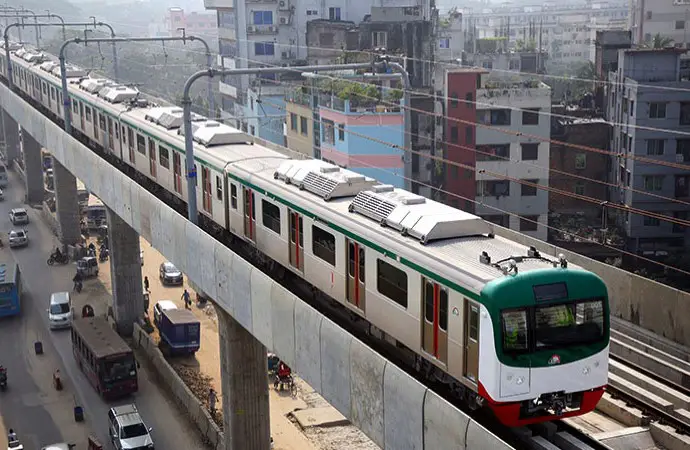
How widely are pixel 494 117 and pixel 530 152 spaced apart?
2.31 m

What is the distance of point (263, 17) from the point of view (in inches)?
2667

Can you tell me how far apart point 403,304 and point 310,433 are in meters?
16.4

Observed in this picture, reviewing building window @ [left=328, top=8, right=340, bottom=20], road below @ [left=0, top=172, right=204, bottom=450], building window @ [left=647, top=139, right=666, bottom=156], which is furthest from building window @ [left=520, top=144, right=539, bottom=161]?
building window @ [left=328, top=8, right=340, bottom=20]

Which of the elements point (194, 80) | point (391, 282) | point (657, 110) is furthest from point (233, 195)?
point (657, 110)

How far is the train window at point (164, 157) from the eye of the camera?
1108 inches

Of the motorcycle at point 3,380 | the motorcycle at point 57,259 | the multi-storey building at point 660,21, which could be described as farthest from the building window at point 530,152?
the multi-storey building at point 660,21

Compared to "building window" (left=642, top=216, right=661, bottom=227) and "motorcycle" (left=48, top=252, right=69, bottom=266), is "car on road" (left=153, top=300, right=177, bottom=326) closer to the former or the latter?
"motorcycle" (left=48, top=252, right=69, bottom=266)

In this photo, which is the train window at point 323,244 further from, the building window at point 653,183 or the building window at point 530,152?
the building window at point 653,183

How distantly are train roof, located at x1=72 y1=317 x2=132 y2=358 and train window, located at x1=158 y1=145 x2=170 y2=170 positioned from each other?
7841 mm

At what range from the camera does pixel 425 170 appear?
44094mm

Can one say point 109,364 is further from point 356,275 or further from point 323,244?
point 356,275

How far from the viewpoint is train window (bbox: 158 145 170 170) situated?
92.4ft

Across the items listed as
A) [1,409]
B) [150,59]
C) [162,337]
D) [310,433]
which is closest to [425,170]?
[162,337]

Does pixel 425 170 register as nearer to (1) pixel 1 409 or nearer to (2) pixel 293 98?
(2) pixel 293 98
